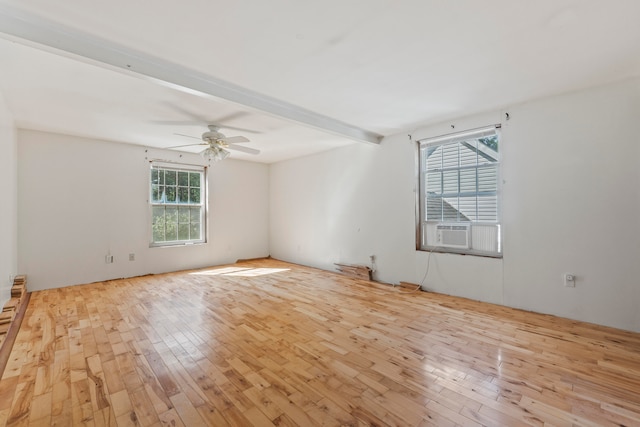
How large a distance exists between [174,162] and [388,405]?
554 centimetres

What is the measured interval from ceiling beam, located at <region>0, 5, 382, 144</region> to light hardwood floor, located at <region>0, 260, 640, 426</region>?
2322mm

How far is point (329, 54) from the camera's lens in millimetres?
2254

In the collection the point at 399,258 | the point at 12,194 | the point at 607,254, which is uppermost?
the point at 12,194

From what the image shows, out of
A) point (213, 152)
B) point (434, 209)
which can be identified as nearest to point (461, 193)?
point (434, 209)

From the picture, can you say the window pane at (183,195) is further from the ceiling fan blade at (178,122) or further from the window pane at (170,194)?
the ceiling fan blade at (178,122)

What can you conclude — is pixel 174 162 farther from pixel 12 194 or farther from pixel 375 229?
pixel 375 229

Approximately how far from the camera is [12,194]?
362 centimetres

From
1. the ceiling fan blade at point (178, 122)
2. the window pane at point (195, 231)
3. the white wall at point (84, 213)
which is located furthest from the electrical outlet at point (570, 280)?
the window pane at point (195, 231)

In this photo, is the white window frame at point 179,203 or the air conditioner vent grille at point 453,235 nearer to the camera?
the air conditioner vent grille at point 453,235

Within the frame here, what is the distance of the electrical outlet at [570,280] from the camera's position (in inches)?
116

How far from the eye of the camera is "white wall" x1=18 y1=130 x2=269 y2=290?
414 centimetres

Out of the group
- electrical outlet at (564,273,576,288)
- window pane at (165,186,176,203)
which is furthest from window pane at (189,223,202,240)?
electrical outlet at (564,273,576,288)

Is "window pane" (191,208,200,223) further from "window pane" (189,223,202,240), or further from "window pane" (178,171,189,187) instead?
"window pane" (178,171,189,187)

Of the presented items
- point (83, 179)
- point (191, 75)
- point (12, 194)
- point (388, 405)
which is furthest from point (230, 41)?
point (83, 179)
